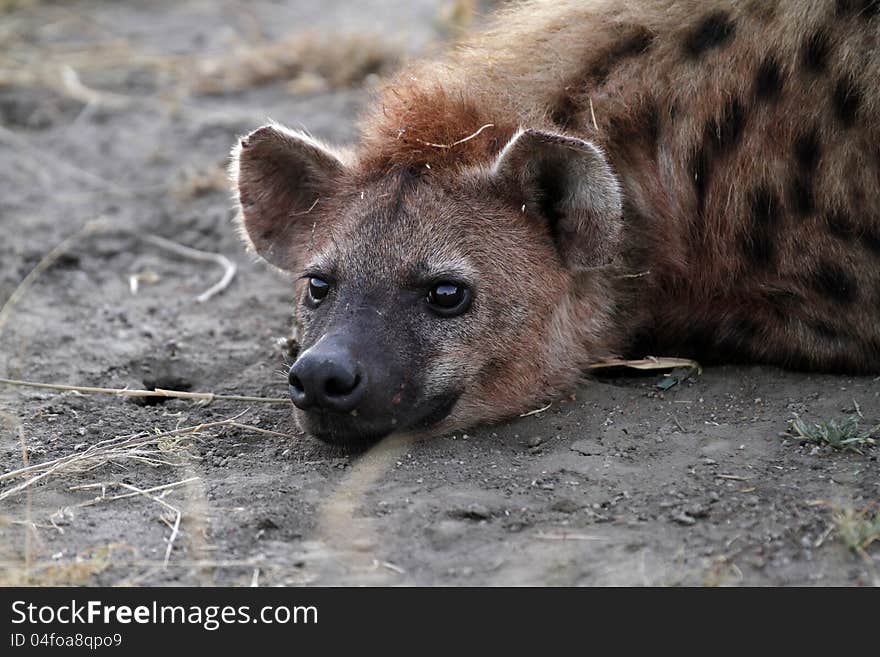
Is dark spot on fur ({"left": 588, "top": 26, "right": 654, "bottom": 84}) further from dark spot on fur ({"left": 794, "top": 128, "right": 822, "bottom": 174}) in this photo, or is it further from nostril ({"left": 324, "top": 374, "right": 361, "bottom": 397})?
nostril ({"left": 324, "top": 374, "right": 361, "bottom": 397})

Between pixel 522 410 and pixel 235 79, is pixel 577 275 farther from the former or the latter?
pixel 235 79

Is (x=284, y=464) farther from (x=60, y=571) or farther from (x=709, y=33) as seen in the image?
(x=709, y=33)

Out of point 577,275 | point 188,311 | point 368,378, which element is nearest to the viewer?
point 368,378

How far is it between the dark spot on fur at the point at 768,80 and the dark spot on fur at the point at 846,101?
0.17 meters

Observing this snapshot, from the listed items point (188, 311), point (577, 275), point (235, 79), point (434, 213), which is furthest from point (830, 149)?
point (235, 79)

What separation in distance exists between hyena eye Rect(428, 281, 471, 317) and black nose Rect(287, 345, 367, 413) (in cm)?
Answer: 35

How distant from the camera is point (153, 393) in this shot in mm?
3660

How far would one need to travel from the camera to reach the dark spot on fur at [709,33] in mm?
3441

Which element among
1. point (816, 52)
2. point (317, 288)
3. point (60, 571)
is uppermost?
point (816, 52)

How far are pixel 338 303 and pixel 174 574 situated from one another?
96 centimetres

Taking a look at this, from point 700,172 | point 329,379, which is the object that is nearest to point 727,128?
point 700,172

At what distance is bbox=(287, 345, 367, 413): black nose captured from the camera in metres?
3.03

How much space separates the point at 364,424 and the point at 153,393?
0.87 meters

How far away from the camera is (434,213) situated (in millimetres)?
3342
